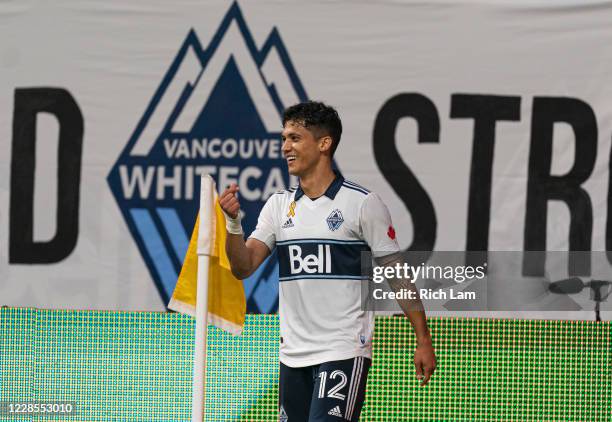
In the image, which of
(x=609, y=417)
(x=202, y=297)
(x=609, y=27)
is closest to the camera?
(x=202, y=297)

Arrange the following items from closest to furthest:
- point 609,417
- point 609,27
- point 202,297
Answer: point 202,297 < point 609,417 < point 609,27

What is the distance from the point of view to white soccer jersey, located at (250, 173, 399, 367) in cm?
559

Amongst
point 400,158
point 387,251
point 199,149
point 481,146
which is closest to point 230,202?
point 387,251

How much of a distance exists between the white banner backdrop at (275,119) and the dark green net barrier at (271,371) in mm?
629

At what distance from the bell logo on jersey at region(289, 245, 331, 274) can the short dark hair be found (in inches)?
21.8

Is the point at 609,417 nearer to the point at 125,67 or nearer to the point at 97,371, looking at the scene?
the point at 97,371

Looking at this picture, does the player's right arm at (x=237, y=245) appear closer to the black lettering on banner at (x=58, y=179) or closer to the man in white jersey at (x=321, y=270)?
the man in white jersey at (x=321, y=270)

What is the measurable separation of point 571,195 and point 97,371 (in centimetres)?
388

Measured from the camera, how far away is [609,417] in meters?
8.20

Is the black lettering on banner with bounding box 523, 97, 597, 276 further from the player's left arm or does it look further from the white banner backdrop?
the player's left arm

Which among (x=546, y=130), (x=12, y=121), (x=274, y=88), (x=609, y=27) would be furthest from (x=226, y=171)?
(x=609, y=27)

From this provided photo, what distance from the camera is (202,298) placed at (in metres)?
6.18

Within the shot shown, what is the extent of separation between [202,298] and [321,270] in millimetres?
845

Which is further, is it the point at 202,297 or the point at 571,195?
the point at 571,195
